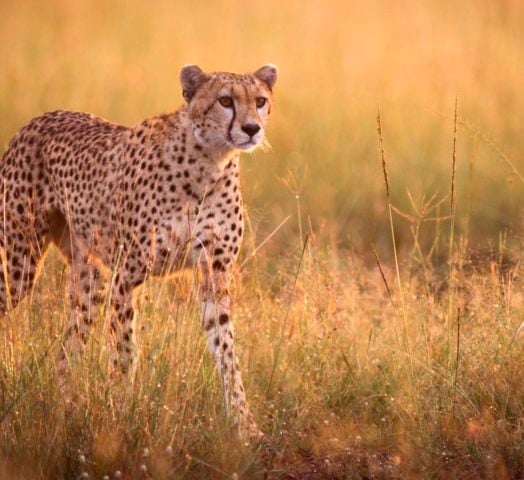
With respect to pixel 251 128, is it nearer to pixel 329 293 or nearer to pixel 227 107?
pixel 227 107

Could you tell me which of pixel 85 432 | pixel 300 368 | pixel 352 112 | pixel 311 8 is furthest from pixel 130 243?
pixel 311 8

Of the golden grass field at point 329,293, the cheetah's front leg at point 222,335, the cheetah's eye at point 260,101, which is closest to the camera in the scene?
the golden grass field at point 329,293

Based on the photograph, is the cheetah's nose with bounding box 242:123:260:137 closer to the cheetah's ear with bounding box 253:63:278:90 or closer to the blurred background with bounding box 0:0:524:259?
the cheetah's ear with bounding box 253:63:278:90

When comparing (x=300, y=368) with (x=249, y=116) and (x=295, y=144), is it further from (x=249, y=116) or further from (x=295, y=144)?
(x=295, y=144)

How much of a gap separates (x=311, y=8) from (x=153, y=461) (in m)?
8.10

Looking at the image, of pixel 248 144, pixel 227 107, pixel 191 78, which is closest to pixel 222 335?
pixel 248 144

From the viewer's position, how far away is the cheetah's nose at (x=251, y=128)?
14.3 feet

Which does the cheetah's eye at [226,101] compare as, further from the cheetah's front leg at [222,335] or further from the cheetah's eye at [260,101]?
the cheetah's front leg at [222,335]

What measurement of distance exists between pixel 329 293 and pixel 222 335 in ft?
1.68

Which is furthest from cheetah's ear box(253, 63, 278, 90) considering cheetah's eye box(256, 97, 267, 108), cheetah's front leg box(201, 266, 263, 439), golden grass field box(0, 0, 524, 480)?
cheetah's front leg box(201, 266, 263, 439)

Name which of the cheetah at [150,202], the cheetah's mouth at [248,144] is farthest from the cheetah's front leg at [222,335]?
the cheetah's mouth at [248,144]

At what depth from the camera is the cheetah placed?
14.5ft

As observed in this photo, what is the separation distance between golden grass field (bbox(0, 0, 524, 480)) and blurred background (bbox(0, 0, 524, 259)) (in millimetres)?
24

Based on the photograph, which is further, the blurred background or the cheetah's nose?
the blurred background
